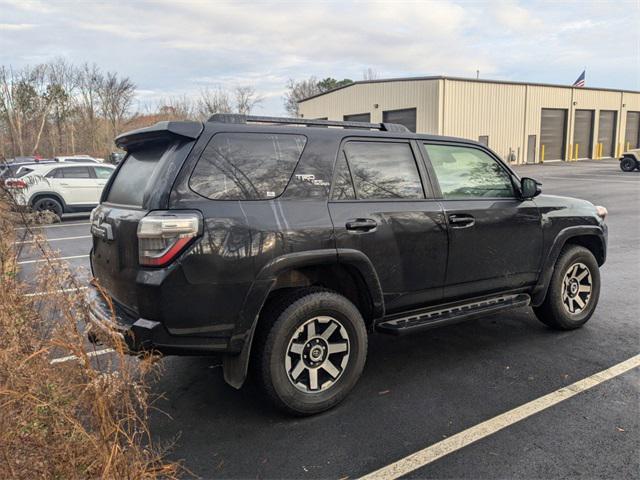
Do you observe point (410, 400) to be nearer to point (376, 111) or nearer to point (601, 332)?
point (601, 332)

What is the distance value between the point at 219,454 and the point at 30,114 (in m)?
49.2

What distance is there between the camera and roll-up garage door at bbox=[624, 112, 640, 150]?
146 ft

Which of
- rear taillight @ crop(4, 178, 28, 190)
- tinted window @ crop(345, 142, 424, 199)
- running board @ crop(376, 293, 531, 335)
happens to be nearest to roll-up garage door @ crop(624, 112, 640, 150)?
running board @ crop(376, 293, 531, 335)

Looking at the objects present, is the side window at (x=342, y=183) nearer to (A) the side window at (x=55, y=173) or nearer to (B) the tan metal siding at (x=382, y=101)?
(A) the side window at (x=55, y=173)

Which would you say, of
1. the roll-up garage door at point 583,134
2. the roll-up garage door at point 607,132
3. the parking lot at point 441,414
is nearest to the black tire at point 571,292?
the parking lot at point 441,414

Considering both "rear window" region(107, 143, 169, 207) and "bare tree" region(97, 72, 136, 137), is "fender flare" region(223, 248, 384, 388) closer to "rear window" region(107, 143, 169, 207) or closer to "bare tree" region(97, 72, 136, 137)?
"rear window" region(107, 143, 169, 207)

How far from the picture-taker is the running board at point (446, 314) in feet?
12.3

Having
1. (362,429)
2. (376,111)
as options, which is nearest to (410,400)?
(362,429)

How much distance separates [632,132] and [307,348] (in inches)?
2046

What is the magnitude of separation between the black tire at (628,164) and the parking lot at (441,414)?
27.7m

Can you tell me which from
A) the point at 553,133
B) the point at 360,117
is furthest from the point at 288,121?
the point at 553,133

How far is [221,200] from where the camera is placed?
121 inches

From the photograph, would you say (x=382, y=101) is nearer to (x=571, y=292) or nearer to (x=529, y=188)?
(x=571, y=292)

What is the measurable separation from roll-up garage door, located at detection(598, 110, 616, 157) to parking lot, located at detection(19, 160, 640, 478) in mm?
43413
